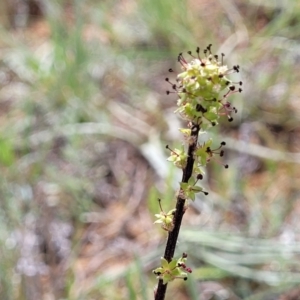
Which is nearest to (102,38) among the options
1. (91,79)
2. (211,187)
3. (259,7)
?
(91,79)

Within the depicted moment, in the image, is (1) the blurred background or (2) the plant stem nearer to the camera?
(2) the plant stem

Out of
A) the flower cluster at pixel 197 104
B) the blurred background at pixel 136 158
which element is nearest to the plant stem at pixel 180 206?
the flower cluster at pixel 197 104

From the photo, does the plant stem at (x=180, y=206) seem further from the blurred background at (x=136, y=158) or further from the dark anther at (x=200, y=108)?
the blurred background at (x=136, y=158)

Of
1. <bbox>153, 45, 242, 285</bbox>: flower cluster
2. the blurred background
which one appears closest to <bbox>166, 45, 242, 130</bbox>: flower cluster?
<bbox>153, 45, 242, 285</bbox>: flower cluster

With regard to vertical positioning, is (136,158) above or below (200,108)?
above

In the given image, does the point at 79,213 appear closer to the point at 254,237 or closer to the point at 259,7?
the point at 254,237

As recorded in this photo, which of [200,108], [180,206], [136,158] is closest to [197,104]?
[200,108]

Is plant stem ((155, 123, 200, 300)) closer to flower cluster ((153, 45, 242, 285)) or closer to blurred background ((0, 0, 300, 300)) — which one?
flower cluster ((153, 45, 242, 285))

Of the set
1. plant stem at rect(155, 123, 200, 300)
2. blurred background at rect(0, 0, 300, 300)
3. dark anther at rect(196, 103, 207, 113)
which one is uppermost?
blurred background at rect(0, 0, 300, 300)

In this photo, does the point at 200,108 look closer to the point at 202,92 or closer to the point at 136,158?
the point at 202,92
